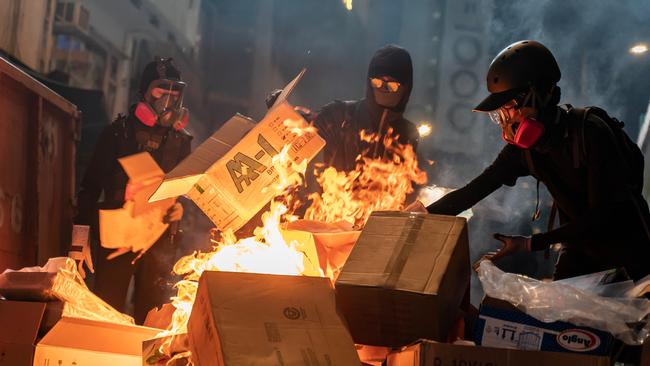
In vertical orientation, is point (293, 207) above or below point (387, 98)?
below

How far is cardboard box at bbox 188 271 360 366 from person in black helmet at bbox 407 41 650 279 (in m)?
0.78

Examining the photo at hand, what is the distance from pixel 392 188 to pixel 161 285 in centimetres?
168

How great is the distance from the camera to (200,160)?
10.1ft

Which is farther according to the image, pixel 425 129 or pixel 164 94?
pixel 425 129

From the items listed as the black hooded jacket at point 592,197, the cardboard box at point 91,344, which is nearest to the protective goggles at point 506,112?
the black hooded jacket at point 592,197

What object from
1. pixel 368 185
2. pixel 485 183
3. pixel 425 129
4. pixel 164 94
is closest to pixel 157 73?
pixel 164 94

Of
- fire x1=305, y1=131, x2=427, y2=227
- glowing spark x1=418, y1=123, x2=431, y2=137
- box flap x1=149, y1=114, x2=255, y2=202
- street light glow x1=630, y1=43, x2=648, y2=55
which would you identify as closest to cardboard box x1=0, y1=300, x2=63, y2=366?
box flap x1=149, y1=114, x2=255, y2=202

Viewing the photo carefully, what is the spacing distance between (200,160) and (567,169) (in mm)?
1566

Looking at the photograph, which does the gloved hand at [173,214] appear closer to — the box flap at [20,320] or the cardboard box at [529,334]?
the box flap at [20,320]

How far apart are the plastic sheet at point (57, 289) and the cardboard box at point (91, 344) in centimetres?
8

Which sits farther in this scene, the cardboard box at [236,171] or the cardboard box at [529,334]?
the cardboard box at [236,171]

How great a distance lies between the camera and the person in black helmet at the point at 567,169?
103 inches

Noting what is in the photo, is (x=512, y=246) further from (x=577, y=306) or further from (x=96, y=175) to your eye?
(x=96, y=175)

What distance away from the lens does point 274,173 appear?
10.3 feet
